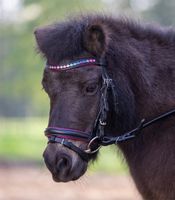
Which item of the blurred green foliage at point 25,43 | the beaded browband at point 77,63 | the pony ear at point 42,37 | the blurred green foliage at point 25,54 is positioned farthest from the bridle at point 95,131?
the blurred green foliage at point 25,43

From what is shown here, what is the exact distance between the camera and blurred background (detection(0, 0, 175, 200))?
13.7 m

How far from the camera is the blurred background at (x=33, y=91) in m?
13.7

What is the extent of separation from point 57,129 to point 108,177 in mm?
11914

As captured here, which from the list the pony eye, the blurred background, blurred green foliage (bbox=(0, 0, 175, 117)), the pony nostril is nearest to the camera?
the pony nostril

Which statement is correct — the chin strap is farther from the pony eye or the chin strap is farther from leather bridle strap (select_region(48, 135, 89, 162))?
the pony eye

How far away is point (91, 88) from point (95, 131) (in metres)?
0.35

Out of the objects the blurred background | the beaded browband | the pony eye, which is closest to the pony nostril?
the pony eye

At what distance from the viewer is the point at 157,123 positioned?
5.03 metres

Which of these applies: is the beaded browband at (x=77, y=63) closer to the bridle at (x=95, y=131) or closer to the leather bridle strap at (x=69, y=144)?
the bridle at (x=95, y=131)

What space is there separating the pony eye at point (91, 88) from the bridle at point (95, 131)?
0.19ft

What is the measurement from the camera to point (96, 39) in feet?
16.0

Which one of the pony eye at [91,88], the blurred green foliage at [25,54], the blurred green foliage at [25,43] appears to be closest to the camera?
the pony eye at [91,88]

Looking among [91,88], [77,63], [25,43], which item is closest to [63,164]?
[91,88]

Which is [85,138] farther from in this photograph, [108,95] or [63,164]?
[108,95]
